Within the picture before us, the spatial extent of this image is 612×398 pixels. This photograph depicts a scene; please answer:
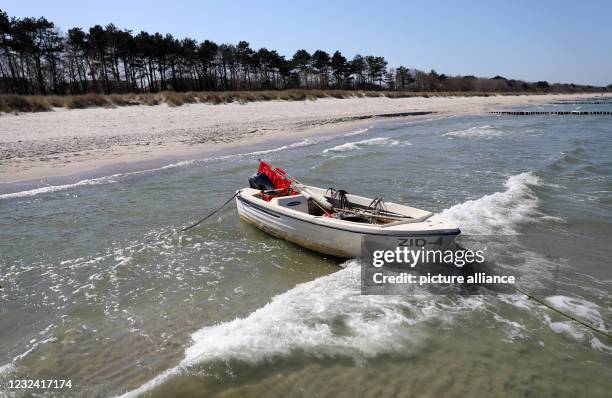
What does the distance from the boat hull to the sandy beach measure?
1042cm

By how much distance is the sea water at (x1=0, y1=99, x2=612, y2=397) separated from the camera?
196 inches

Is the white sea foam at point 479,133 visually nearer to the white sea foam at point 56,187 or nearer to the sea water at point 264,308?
the sea water at point 264,308

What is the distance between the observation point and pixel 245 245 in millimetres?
9461

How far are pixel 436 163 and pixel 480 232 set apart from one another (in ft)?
30.7

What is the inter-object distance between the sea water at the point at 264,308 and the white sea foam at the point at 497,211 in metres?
0.07

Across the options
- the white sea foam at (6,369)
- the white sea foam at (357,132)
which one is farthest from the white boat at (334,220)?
the white sea foam at (357,132)

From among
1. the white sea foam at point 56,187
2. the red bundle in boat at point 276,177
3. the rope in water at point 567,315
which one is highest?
the red bundle in boat at point 276,177

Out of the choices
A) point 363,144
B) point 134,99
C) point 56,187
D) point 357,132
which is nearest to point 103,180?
point 56,187

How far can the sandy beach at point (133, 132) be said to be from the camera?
17250 mm

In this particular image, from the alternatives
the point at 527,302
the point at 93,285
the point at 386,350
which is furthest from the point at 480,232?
the point at 93,285

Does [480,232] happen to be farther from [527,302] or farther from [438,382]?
[438,382]

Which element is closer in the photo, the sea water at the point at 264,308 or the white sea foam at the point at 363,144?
the sea water at the point at 264,308

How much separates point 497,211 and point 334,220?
5682 mm

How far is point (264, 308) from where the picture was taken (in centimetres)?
659
